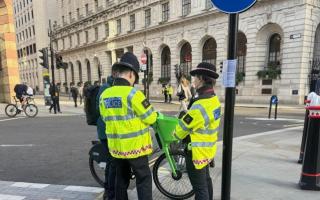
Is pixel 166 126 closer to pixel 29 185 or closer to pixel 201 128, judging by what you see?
pixel 201 128

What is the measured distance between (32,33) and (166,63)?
4593 centimetres

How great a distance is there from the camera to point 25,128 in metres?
10.9

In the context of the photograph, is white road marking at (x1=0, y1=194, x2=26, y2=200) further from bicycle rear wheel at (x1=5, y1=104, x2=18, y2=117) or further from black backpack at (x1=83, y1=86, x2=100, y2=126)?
bicycle rear wheel at (x1=5, y1=104, x2=18, y2=117)

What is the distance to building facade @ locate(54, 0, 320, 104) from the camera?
73.7ft

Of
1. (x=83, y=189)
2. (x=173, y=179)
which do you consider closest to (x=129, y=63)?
(x=173, y=179)

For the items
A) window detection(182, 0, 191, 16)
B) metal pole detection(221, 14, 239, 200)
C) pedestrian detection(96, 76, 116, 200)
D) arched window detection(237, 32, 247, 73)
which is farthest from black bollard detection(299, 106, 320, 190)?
window detection(182, 0, 191, 16)

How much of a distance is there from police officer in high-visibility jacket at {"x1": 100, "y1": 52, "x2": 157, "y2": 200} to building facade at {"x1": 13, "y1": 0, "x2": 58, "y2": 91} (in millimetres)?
61022

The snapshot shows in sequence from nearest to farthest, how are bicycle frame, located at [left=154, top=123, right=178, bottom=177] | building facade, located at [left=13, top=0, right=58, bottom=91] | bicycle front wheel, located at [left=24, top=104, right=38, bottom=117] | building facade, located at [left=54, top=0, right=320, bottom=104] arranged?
bicycle frame, located at [left=154, top=123, right=178, bottom=177] → bicycle front wheel, located at [left=24, top=104, right=38, bottom=117] → building facade, located at [left=54, top=0, right=320, bottom=104] → building facade, located at [left=13, top=0, right=58, bottom=91]

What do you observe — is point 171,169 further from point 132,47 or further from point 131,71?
point 132,47

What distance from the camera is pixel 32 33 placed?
6825 cm

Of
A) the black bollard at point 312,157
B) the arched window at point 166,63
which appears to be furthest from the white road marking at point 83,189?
A: the arched window at point 166,63

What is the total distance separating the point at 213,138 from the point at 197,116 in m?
0.38

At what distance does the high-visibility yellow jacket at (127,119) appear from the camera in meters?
2.98

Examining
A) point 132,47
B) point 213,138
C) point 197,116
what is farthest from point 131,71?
point 132,47
